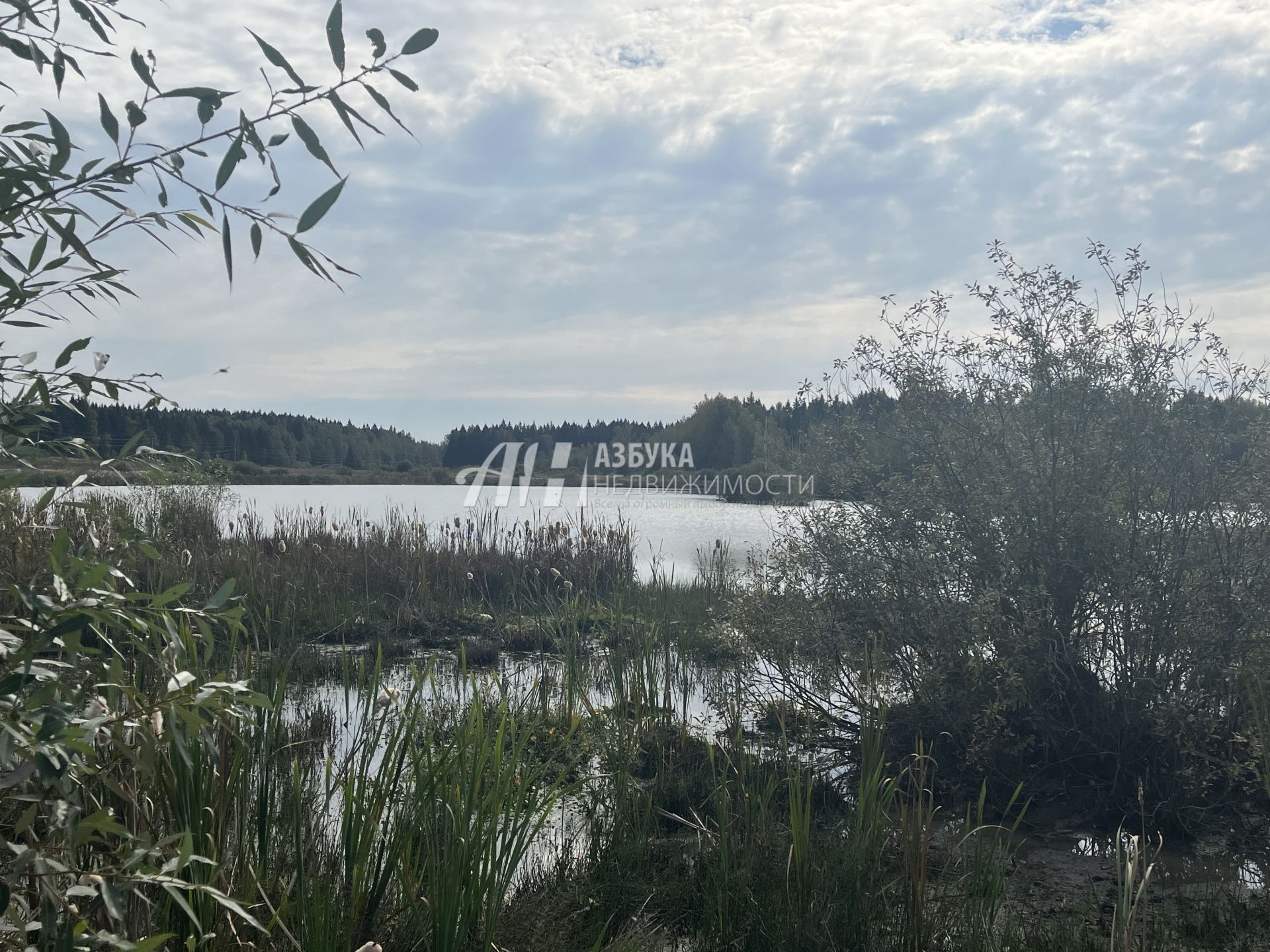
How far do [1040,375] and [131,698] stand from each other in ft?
15.2

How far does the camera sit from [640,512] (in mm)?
29078

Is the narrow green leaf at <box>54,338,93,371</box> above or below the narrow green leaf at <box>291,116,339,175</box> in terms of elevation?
below

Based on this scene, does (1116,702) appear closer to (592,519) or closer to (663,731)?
(663,731)

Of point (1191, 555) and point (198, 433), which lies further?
point (198, 433)

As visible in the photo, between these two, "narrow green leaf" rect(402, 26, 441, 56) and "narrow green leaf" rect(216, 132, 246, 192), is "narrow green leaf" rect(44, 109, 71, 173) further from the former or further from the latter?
"narrow green leaf" rect(402, 26, 441, 56)

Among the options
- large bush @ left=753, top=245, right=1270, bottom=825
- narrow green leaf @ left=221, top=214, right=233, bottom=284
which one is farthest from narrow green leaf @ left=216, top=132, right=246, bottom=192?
large bush @ left=753, top=245, right=1270, bottom=825

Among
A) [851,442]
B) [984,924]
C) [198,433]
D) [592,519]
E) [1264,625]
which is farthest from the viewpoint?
[198,433]

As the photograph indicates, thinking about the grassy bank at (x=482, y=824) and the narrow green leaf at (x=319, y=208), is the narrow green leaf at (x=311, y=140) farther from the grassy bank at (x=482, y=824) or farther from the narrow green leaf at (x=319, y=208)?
the grassy bank at (x=482, y=824)

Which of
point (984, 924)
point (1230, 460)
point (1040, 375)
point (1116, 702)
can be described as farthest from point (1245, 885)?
point (1040, 375)

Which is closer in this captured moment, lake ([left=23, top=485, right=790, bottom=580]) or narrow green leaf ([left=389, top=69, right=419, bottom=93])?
narrow green leaf ([left=389, top=69, right=419, bottom=93])

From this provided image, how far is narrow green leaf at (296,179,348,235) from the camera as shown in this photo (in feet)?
4.80

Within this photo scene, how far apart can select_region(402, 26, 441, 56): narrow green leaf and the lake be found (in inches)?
168

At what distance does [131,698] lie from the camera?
5.07 feet

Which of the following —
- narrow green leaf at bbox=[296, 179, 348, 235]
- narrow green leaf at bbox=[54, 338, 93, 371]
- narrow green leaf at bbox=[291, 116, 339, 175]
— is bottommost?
narrow green leaf at bbox=[54, 338, 93, 371]
